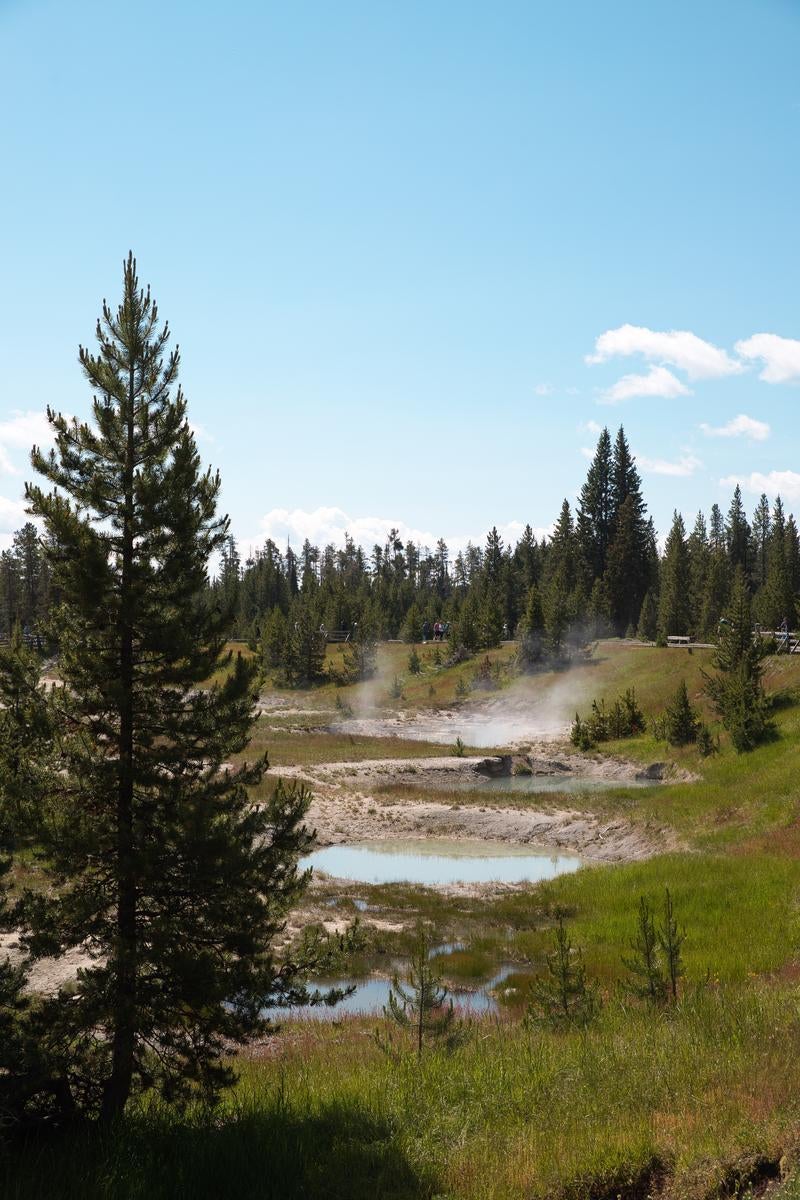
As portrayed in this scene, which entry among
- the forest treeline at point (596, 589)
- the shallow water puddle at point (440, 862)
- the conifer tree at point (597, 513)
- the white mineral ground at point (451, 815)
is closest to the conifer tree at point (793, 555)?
the forest treeline at point (596, 589)

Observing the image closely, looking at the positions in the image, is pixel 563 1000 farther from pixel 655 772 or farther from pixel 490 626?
pixel 490 626

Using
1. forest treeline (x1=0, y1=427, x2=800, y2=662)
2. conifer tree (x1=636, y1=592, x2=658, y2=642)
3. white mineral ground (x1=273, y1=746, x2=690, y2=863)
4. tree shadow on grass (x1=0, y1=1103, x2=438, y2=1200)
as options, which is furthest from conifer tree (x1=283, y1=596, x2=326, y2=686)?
tree shadow on grass (x1=0, y1=1103, x2=438, y2=1200)

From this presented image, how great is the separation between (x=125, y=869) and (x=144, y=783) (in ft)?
3.37

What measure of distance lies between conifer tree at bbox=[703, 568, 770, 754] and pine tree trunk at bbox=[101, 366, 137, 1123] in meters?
34.3

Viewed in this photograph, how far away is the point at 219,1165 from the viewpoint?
8.24 m

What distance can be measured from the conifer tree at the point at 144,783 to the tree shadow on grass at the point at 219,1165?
0.94 m

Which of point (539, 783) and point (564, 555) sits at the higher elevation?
point (564, 555)

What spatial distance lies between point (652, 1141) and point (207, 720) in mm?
6715

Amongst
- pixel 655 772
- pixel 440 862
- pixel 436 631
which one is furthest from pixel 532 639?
pixel 440 862

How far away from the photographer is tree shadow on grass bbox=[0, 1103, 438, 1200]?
7688mm

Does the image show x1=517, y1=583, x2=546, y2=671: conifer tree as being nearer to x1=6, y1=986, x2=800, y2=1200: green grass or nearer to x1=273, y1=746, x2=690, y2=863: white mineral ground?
x1=273, y1=746, x2=690, y2=863: white mineral ground

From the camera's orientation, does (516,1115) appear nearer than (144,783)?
Yes

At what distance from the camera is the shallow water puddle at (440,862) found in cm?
3070

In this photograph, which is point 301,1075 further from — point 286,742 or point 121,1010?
point 286,742
